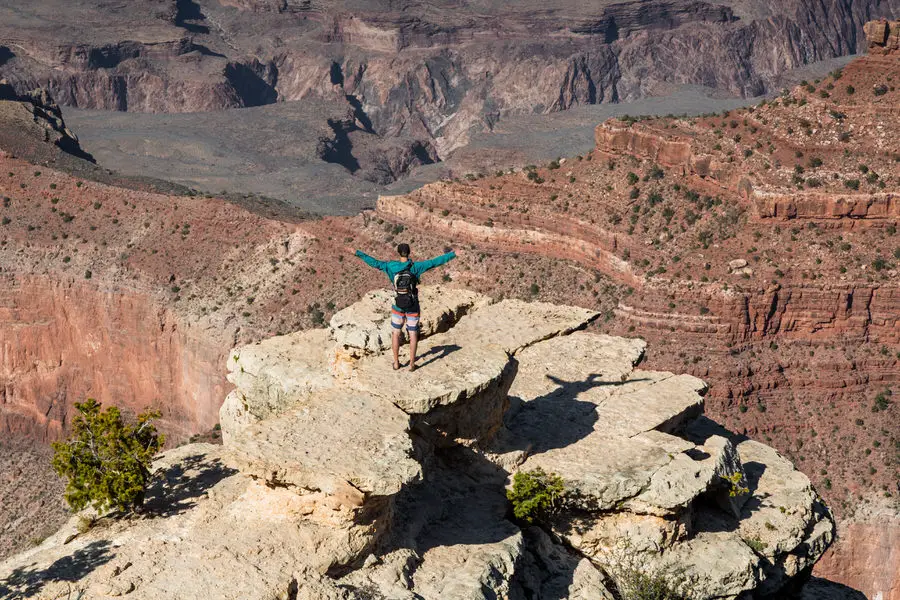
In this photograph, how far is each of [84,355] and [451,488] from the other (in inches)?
2059

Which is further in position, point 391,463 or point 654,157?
point 654,157

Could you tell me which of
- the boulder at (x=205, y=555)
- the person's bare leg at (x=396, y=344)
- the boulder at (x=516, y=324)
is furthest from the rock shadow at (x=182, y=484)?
the boulder at (x=516, y=324)

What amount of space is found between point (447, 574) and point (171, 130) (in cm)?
16308

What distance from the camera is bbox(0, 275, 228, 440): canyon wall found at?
257ft

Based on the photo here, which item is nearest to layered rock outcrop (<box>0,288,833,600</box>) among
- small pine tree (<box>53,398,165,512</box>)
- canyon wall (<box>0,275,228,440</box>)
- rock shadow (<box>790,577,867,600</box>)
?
small pine tree (<box>53,398,165,512</box>)

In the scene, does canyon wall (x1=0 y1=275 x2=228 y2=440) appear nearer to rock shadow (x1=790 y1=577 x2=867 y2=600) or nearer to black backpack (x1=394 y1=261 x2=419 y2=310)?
rock shadow (x1=790 y1=577 x2=867 y2=600)

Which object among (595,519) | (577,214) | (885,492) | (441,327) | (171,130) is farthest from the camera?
(171,130)

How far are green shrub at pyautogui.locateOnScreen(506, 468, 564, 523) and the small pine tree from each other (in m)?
10.2

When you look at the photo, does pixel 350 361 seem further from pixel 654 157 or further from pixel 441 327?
pixel 654 157

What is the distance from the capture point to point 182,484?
117 feet

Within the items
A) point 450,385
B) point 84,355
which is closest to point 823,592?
point 450,385

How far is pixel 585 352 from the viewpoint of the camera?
136ft

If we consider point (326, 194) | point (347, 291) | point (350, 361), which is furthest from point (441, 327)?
point (326, 194)

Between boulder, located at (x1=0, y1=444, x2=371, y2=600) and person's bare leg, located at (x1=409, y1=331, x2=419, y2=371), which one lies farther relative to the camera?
person's bare leg, located at (x1=409, y1=331, x2=419, y2=371)
